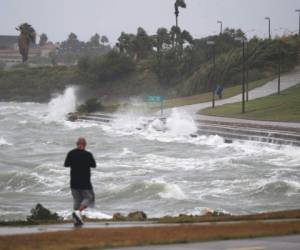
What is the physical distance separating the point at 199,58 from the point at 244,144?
6711 centimetres

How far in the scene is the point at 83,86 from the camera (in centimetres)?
11900

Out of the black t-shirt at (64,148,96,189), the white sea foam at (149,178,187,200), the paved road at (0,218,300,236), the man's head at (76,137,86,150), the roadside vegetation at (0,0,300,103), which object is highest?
the roadside vegetation at (0,0,300,103)

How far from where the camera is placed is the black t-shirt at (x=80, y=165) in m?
13.6

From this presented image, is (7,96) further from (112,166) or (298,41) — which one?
(112,166)

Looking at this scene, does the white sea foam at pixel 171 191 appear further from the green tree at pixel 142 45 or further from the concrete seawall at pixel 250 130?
the green tree at pixel 142 45

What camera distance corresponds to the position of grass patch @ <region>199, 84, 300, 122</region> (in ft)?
166

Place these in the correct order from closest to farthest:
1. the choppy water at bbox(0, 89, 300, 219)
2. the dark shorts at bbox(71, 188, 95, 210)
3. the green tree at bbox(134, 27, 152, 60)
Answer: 1. the dark shorts at bbox(71, 188, 95, 210)
2. the choppy water at bbox(0, 89, 300, 219)
3. the green tree at bbox(134, 27, 152, 60)

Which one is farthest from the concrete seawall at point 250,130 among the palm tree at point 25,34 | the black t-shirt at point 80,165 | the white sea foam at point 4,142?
the palm tree at point 25,34

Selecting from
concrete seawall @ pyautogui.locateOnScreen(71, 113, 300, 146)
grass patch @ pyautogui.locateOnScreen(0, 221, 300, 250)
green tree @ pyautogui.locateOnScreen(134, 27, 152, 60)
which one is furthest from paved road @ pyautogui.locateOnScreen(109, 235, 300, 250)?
green tree @ pyautogui.locateOnScreen(134, 27, 152, 60)

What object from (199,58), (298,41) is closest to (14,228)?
(298,41)

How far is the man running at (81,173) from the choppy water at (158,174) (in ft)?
18.4

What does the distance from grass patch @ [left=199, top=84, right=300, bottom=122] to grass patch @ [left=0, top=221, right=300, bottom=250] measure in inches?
1361

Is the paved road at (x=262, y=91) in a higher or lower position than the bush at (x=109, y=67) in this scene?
lower

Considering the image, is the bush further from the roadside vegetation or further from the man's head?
the man's head
